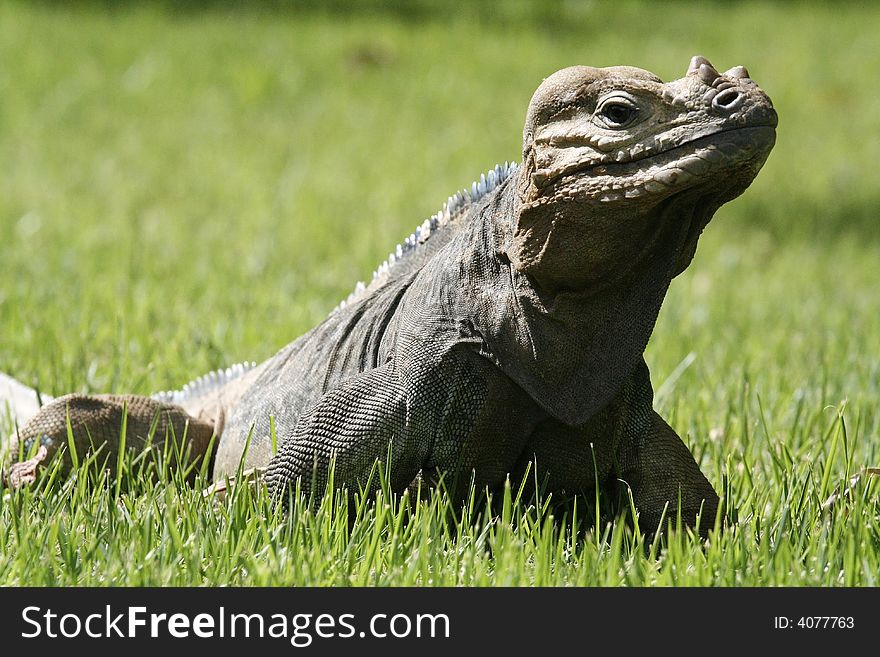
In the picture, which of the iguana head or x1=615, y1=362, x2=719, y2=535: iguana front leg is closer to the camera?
the iguana head

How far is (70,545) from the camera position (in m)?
3.30

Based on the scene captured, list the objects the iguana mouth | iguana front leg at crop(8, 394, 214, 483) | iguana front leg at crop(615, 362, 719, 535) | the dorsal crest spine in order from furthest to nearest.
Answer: iguana front leg at crop(8, 394, 214, 483) < the dorsal crest spine < iguana front leg at crop(615, 362, 719, 535) < the iguana mouth

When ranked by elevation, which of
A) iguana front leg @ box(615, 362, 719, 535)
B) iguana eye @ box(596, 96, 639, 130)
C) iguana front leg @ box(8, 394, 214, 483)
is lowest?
iguana front leg @ box(615, 362, 719, 535)

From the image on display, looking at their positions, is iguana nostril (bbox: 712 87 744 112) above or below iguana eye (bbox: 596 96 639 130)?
below

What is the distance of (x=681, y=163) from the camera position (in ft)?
9.92

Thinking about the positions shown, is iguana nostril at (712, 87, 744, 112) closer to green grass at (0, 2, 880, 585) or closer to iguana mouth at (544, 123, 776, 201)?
iguana mouth at (544, 123, 776, 201)

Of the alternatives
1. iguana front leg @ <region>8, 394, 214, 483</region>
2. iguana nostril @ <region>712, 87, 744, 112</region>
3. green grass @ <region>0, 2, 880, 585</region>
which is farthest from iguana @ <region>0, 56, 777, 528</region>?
iguana front leg @ <region>8, 394, 214, 483</region>

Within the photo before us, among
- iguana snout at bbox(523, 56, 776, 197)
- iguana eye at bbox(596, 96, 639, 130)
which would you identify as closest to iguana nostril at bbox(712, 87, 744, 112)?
iguana snout at bbox(523, 56, 776, 197)

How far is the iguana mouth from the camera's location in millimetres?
2992

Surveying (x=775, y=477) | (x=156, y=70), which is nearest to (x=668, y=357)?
(x=775, y=477)

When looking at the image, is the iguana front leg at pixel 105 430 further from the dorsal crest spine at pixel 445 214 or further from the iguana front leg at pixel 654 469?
the iguana front leg at pixel 654 469

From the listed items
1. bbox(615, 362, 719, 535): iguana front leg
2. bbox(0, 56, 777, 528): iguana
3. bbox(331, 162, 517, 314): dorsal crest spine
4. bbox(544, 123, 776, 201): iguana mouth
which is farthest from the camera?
bbox(331, 162, 517, 314): dorsal crest spine

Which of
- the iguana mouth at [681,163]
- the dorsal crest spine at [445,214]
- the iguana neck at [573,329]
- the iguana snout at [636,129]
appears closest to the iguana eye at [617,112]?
the iguana snout at [636,129]

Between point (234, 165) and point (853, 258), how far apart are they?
5.09 metres
